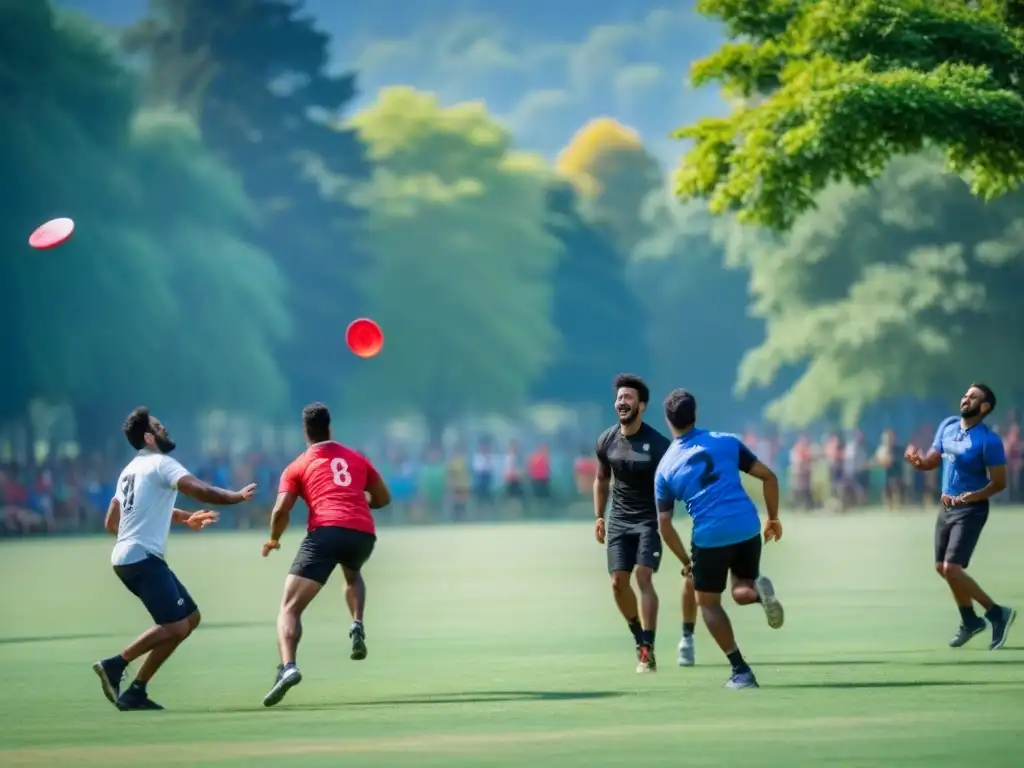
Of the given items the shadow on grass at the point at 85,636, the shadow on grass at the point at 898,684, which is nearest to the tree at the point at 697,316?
the shadow on grass at the point at 85,636

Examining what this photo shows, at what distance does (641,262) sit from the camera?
109875mm

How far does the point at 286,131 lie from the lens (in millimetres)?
86938

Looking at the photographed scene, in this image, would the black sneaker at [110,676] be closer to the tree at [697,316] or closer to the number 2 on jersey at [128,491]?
the number 2 on jersey at [128,491]

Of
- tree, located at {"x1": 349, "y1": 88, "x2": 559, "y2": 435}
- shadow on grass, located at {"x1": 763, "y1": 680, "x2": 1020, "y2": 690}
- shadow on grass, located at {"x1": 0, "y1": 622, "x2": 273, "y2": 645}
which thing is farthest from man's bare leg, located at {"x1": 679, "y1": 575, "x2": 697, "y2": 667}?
tree, located at {"x1": 349, "y1": 88, "x2": 559, "y2": 435}

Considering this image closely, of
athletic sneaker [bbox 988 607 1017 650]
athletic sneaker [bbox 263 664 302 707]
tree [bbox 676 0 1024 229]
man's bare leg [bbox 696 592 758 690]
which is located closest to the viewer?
athletic sneaker [bbox 263 664 302 707]

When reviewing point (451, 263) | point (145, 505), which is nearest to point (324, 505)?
point (145, 505)

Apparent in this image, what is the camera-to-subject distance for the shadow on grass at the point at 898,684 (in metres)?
13.9

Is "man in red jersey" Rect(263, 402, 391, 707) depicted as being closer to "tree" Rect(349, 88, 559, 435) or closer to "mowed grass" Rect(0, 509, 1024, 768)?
"mowed grass" Rect(0, 509, 1024, 768)

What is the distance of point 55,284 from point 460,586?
123ft

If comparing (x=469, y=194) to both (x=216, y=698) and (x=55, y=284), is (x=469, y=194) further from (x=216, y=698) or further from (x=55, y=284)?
(x=216, y=698)

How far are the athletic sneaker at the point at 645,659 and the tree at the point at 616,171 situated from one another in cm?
13173

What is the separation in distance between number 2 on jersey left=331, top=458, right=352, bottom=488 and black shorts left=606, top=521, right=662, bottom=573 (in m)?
2.15

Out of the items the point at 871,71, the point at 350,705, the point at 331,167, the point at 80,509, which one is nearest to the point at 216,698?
the point at 350,705

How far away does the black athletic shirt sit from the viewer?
1545cm
